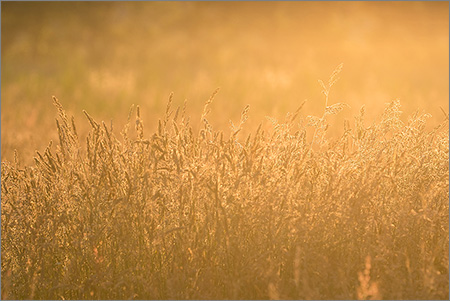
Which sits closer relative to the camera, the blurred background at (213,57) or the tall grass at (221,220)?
the tall grass at (221,220)

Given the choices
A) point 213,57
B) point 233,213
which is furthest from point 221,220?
point 213,57

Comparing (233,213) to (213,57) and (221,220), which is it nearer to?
(221,220)

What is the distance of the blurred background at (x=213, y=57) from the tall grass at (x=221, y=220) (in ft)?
9.92

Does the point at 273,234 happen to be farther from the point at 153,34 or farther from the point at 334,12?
the point at 334,12

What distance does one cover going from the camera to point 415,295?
2662 millimetres

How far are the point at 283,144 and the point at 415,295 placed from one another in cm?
93

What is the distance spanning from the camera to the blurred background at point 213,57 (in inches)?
343

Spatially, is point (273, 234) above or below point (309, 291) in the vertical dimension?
above

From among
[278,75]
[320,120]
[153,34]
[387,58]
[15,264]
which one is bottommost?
[15,264]

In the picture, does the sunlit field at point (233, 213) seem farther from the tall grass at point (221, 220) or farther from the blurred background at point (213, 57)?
the blurred background at point (213, 57)

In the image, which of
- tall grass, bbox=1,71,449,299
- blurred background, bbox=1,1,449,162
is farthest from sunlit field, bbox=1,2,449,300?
blurred background, bbox=1,1,449,162

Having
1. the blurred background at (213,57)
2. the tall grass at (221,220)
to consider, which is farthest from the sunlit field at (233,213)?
the blurred background at (213,57)

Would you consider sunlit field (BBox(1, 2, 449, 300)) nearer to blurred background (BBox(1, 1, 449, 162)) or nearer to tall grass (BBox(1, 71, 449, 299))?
tall grass (BBox(1, 71, 449, 299))

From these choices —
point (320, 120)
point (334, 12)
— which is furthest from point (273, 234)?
point (334, 12)
